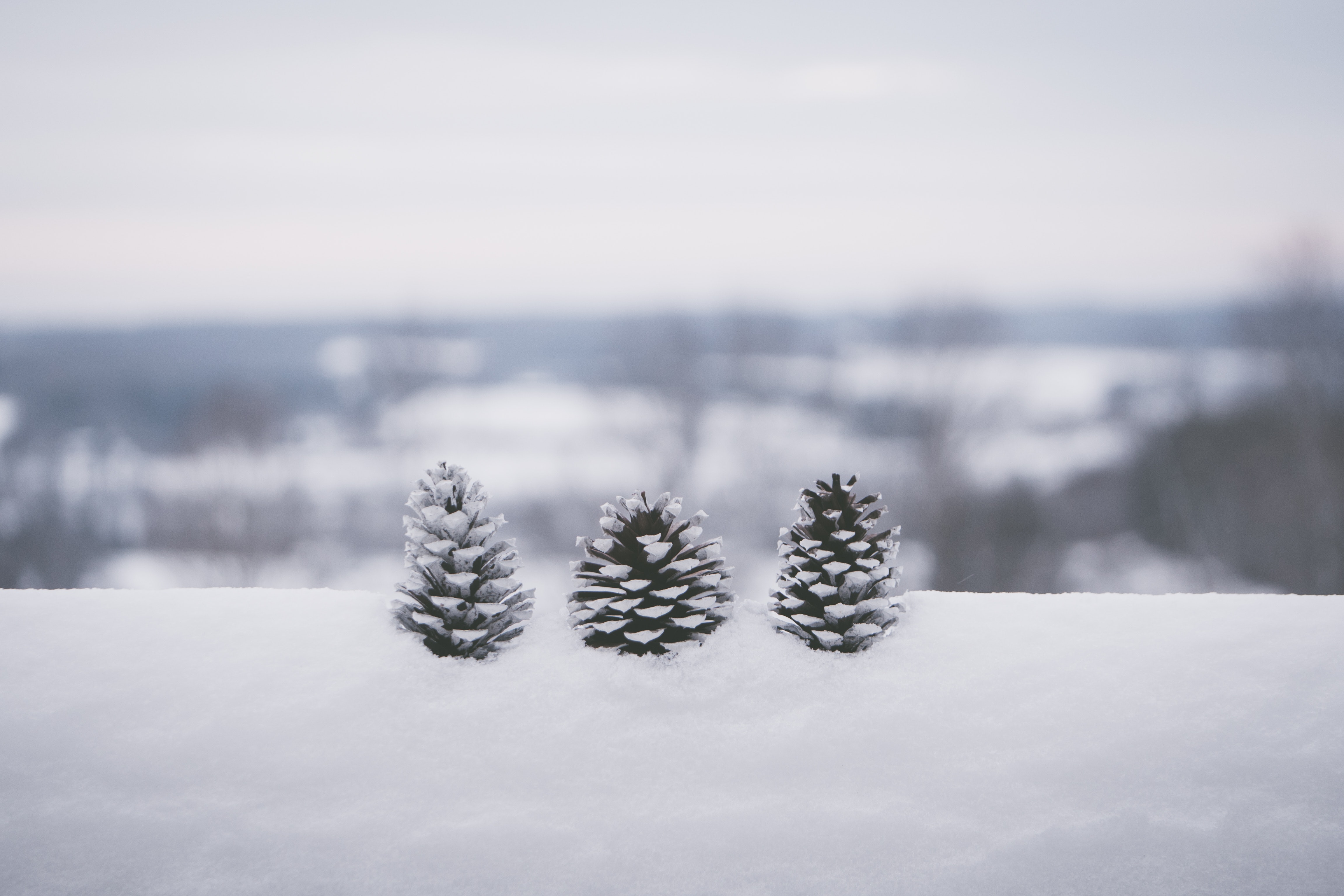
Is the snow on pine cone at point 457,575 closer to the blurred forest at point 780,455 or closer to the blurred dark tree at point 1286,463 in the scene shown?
the blurred forest at point 780,455

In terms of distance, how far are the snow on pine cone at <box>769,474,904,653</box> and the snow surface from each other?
0.32ft

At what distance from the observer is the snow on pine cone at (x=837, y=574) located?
3.21 m

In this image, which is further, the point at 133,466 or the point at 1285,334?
the point at 133,466

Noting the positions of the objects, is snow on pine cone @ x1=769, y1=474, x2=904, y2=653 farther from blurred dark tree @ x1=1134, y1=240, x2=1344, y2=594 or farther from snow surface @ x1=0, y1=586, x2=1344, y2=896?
blurred dark tree @ x1=1134, y1=240, x2=1344, y2=594

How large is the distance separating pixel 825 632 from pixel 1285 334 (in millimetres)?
12786

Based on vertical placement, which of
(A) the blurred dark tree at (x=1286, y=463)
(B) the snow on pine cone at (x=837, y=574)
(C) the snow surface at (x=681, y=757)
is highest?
(A) the blurred dark tree at (x=1286, y=463)

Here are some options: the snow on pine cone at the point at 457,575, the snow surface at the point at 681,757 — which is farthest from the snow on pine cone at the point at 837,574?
the snow on pine cone at the point at 457,575

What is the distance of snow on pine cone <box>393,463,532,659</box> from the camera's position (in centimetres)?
317

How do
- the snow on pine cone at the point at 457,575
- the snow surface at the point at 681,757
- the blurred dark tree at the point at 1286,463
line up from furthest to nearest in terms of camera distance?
the blurred dark tree at the point at 1286,463, the snow on pine cone at the point at 457,575, the snow surface at the point at 681,757

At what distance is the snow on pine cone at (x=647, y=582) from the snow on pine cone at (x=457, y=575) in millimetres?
274

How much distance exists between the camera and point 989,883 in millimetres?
2240

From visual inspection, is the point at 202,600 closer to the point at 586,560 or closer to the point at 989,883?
the point at 586,560

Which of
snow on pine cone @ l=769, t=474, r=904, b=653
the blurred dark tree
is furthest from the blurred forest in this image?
Result: snow on pine cone @ l=769, t=474, r=904, b=653

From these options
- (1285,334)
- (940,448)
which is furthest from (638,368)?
(1285,334)
